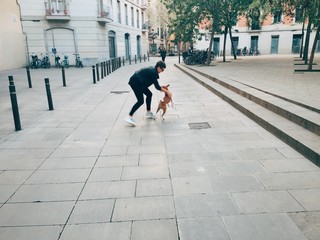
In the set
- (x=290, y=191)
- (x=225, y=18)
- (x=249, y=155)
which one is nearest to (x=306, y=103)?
(x=249, y=155)

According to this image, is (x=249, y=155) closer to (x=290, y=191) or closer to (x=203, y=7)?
(x=290, y=191)

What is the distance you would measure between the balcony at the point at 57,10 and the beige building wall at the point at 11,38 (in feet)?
8.23

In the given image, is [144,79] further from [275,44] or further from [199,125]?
[275,44]

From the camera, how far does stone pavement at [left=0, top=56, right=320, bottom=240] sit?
2.63 meters

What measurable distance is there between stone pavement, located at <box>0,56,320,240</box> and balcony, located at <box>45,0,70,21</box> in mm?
19257

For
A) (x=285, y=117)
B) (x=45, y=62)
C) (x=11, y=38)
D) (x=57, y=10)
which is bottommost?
(x=285, y=117)

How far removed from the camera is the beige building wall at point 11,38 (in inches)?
801

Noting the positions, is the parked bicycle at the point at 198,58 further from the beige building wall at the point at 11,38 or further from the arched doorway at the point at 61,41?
the beige building wall at the point at 11,38

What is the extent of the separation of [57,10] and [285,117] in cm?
2278

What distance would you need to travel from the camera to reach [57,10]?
23.3 metres

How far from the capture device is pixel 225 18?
22.1 meters

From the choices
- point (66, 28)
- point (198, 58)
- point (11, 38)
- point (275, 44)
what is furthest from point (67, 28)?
point (275, 44)

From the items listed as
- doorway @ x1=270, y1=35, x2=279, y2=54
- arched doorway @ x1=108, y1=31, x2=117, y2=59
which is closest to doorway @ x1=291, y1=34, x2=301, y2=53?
doorway @ x1=270, y1=35, x2=279, y2=54

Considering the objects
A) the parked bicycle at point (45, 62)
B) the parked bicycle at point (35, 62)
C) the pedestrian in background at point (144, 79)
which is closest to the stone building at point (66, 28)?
the parked bicycle at point (45, 62)
